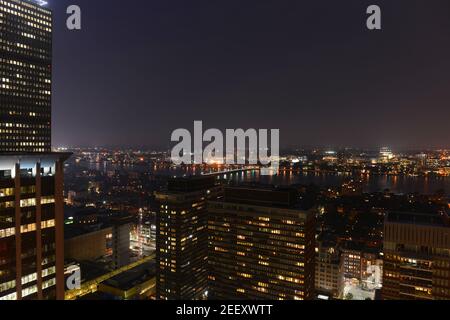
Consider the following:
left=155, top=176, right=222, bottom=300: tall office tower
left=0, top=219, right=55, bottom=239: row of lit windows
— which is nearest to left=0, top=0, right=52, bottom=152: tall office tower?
left=155, top=176, right=222, bottom=300: tall office tower

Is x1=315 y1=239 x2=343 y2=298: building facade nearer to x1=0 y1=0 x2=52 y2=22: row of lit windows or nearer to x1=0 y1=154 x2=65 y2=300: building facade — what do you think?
x1=0 y1=154 x2=65 y2=300: building facade

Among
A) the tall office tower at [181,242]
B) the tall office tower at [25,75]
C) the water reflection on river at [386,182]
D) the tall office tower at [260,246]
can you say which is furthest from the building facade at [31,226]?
the water reflection on river at [386,182]

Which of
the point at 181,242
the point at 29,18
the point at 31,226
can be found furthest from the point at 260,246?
the point at 29,18

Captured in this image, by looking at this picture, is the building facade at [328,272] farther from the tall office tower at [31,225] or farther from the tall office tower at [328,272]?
the tall office tower at [31,225]

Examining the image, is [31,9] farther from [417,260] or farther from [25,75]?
[417,260]
